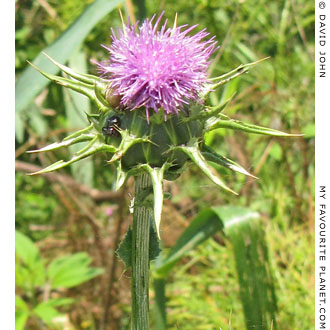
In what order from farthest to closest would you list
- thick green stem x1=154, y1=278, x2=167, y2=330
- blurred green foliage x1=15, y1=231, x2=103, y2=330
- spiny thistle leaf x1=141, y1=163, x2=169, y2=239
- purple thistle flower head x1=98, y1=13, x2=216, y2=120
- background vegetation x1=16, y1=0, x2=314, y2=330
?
background vegetation x1=16, y1=0, x2=314, y2=330 → blurred green foliage x1=15, y1=231, x2=103, y2=330 → thick green stem x1=154, y1=278, x2=167, y2=330 → purple thistle flower head x1=98, y1=13, x2=216, y2=120 → spiny thistle leaf x1=141, y1=163, x2=169, y2=239

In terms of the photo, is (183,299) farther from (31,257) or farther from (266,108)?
(266,108)

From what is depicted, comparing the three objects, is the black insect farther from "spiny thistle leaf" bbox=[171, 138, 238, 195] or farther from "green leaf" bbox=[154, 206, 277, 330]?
"green leaf" bbox=[154, 206, 277, 330]

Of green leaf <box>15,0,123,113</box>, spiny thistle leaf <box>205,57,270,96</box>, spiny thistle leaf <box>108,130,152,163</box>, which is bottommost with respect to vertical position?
spiny thistle leaf <box>108,130,152,163</box>

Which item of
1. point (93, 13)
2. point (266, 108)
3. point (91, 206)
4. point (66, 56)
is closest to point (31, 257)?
point (91, 206)

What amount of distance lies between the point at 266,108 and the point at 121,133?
145 cm

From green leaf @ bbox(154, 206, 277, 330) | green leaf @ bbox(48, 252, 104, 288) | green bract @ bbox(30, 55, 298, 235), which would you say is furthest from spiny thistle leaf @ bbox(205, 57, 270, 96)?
green leaf @ bbox(48, 252, 104, 288)

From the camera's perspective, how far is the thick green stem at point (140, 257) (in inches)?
39.6

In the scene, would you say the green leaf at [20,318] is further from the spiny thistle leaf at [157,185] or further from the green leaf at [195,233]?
the spiny thistle leaf at [157,185]

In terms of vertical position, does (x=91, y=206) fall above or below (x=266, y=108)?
below

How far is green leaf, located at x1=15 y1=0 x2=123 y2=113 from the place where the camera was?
155cm

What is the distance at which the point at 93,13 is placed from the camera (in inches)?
63.2

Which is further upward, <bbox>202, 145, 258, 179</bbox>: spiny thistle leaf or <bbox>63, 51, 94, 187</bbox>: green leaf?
<bbox>63, 51, 94, 187</bbox>: green leaf

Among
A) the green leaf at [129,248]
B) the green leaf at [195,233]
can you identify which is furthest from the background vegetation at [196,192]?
the green leaf at [129,248]
